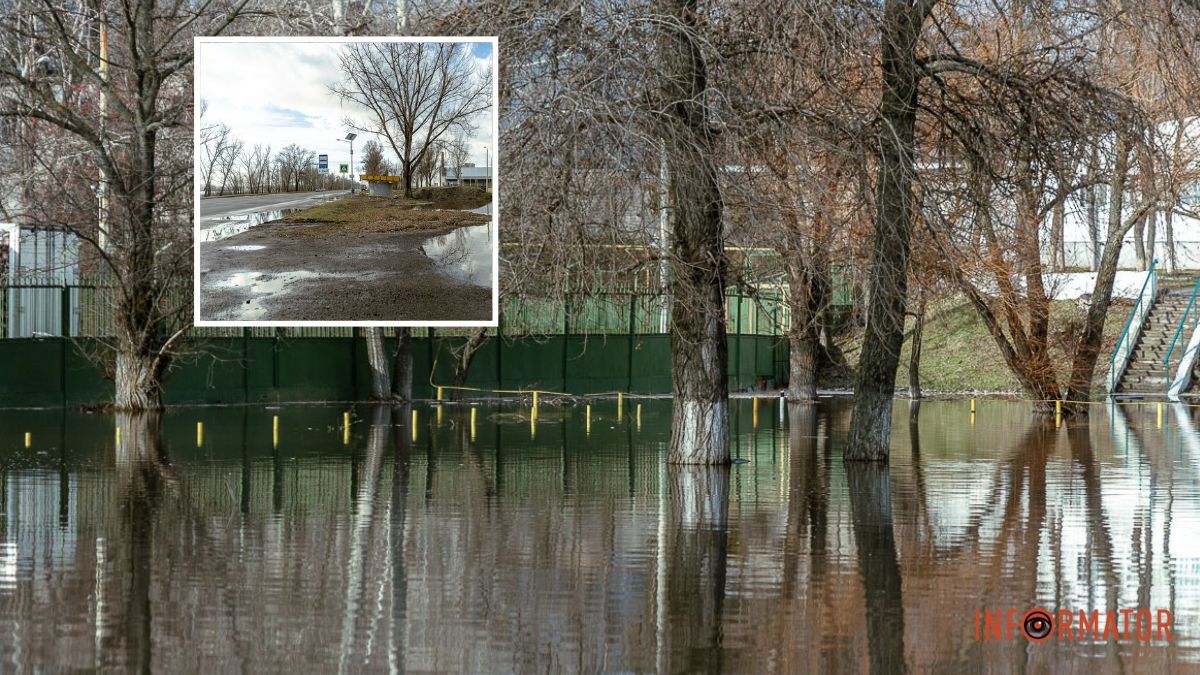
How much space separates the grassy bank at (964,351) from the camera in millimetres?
40875

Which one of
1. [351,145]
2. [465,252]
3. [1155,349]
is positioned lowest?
[1155,349]

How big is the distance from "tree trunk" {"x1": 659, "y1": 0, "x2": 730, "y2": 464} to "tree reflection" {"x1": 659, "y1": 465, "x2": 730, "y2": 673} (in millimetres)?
921

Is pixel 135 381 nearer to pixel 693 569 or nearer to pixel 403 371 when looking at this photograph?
pixel 403 371

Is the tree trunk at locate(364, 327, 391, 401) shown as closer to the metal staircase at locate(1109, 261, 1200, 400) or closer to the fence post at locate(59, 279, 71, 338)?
the fence post at locate(59, 279, 71, 338)

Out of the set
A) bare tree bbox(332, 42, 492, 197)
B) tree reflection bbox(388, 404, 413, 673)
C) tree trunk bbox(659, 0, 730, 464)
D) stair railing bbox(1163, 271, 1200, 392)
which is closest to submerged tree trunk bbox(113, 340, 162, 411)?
tree reflection bbox(388, 404, 413, 673)

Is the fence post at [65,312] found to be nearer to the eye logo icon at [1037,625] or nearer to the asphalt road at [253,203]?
the asphalt road at [253,203]

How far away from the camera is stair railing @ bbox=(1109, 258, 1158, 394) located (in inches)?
1497

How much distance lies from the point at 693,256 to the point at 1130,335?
82.9 ft

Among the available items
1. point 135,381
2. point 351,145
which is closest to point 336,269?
point 351,145

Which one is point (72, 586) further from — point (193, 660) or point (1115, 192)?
point (1115, 192)

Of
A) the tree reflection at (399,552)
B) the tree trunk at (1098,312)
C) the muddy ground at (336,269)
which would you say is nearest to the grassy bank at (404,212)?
the muddy ground at (336,269)

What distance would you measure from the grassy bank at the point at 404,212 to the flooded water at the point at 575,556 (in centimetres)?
275

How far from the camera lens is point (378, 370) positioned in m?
33.5

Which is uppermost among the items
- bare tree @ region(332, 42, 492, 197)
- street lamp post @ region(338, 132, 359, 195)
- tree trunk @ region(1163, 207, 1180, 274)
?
tree trunk @ region(1163, 207, 1180, 274)
